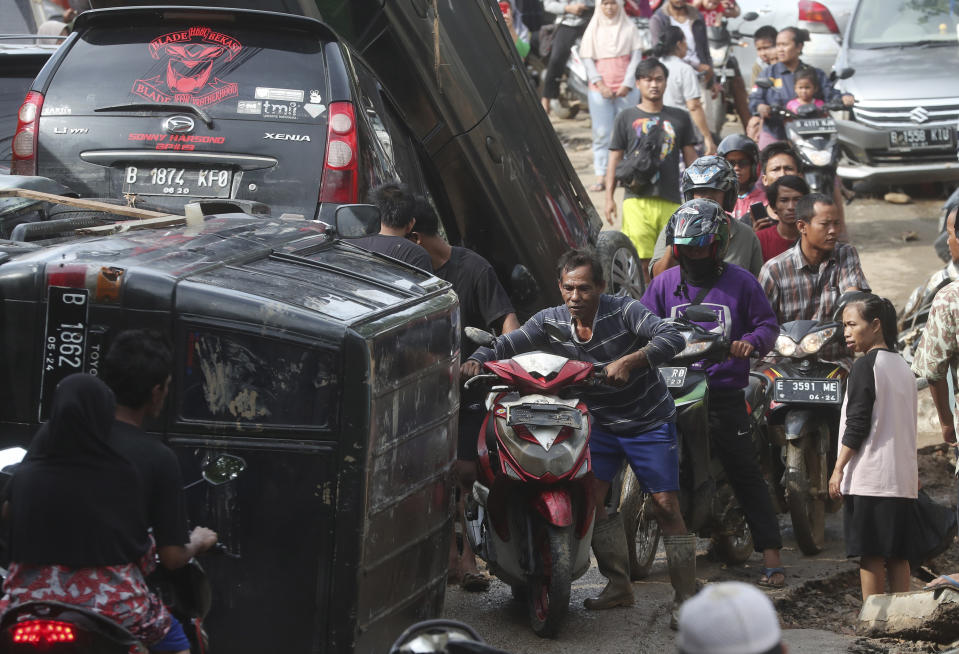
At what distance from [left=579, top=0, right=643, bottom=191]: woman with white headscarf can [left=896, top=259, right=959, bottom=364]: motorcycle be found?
5.90 meters

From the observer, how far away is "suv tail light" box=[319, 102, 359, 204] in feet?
22.4

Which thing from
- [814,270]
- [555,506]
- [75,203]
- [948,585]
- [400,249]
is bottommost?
[948,585]

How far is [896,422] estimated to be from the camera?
5887 millimetres

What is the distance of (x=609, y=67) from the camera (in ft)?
48.3

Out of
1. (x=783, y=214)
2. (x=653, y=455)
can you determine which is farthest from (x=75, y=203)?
(x=783, y=214)

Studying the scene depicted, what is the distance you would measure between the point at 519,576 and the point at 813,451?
2.32 meters

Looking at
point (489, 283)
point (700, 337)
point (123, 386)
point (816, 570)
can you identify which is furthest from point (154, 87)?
point (816, 570)

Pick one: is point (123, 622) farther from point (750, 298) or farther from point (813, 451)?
point (813, 451)

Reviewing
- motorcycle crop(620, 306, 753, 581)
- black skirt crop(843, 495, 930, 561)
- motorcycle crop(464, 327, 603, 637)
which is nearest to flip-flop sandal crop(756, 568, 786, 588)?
motorcycle crop(620, 306, 753, 581)

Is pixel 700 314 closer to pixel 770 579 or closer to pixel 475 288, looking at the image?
pixel 475 288

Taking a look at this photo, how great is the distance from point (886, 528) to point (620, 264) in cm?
398

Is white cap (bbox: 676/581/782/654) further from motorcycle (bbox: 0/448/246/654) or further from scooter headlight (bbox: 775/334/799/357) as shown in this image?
scooter headlight (bbox: 775/334/799/357)

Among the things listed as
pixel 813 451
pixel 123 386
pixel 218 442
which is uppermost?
pixel 123 386

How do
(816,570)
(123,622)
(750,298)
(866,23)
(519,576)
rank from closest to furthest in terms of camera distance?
Answer: (123,622)
(519,576)
(750,298)
(816,570)
(866,23)
